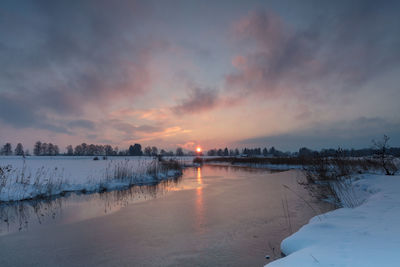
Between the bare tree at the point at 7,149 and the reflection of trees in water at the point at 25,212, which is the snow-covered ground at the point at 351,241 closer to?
the reflection of trees in water at the point at 25,212

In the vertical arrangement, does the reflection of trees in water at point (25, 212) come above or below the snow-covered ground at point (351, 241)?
below

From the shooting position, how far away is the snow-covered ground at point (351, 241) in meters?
2.48

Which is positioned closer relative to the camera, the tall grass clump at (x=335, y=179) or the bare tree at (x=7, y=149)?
the tall grass clump at (x=335, y=179)

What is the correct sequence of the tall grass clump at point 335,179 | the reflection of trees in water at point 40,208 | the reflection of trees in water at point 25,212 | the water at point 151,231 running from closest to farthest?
1. the water at point 151,231
2. the reflection of trees in water at point 25,212
3. the reflection of trees in water at point 40,208
4. the tall grass clump at point 335,179

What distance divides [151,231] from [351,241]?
160 inches

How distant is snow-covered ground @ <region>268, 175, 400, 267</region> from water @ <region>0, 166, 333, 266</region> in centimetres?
77

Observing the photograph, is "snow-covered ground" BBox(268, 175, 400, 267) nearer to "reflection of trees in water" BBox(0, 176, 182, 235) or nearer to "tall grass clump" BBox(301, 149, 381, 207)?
"tall grass clump" BBox(301, 149, 381, 207)

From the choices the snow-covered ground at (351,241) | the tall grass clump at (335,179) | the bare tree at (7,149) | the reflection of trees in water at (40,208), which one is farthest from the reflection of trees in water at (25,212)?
the bare tree at (7,149)

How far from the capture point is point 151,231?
510 cm

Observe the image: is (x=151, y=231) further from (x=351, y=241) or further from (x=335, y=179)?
(x=335, y=179)

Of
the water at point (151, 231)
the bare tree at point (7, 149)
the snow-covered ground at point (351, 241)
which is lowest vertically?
the water at point (151, 231)

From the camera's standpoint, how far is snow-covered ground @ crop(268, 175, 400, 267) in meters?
2.48

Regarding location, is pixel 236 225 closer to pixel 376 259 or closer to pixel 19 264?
pixel 376 259

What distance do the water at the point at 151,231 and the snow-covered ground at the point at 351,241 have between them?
77 cm
